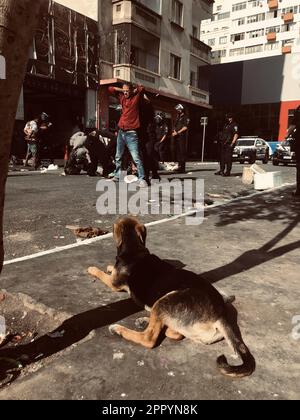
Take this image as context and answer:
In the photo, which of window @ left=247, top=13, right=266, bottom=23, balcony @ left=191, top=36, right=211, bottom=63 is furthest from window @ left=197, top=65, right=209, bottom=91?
window @ left=247, top=13, right=266, bottom=23

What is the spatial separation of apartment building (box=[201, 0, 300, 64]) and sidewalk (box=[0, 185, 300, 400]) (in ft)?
203

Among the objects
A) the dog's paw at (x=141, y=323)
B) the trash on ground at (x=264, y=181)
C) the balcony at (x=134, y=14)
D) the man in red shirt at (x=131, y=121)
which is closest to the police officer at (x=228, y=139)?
the trash on ground at (x=264, y=181)

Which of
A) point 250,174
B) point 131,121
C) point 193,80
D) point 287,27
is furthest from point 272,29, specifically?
point 131,121

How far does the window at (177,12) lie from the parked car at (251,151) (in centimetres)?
1022

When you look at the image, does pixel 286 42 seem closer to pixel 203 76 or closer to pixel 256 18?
pixel 256 18

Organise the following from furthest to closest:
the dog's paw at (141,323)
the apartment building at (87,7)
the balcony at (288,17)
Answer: the balcony at (288,17) → the apartment building at (87,7) → the dog's paw at (141,323)

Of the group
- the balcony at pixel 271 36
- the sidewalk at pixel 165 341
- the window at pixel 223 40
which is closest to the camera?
the sidewalk at pixel 165 341

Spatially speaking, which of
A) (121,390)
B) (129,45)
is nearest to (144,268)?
(121,390)

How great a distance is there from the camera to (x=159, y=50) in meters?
26.4

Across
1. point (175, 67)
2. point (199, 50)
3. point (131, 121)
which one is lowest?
point (131, 121)

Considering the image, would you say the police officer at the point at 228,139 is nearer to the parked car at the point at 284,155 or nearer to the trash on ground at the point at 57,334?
the parked car at the point at 284,155

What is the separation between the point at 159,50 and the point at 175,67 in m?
3.08

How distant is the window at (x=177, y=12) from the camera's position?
27712 mm

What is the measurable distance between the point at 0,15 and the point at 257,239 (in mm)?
4177
